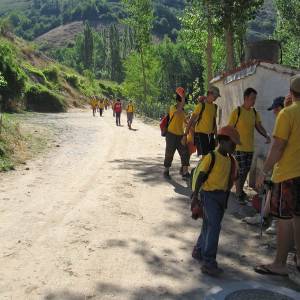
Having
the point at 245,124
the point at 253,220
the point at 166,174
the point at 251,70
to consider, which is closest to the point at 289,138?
the point at 253,220

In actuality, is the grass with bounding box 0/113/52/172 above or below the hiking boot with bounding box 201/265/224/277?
above

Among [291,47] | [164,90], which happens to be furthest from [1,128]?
[164,90]

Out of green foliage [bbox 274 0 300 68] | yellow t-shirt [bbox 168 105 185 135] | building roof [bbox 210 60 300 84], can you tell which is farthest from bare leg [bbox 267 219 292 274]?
green foliage [bbox 274 0 300 68]

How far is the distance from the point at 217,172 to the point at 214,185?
138 millimetres

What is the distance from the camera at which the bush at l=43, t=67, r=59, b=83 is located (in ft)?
176

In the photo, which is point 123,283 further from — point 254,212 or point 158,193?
point 158,193

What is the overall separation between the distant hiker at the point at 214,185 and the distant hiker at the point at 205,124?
12.0 feet

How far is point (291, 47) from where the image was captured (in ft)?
141

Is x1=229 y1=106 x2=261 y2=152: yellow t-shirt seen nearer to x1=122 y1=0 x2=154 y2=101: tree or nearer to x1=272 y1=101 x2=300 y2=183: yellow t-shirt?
x1=272 y1=101 x2=300 y2=183: yellow t-shirt

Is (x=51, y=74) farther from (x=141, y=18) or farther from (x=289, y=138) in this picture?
(x=289, y=138)

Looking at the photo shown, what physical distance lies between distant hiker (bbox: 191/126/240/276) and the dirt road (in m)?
0.24

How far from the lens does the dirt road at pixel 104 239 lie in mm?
4469

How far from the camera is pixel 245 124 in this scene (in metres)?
7.47

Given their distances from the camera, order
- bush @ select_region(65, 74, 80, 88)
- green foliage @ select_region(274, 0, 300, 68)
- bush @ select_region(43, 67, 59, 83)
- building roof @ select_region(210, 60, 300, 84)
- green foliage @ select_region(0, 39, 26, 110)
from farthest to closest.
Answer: bush @ select_region(65, 74, 80, 88)
bush @ select_region(43, 67, 59, 83)
green foliage @ select_region(274, 0, 300, 68)
green foliage @ select_region(0, 39, 26, 110)
building roof @ select_region(210, 60, 300, 84)
